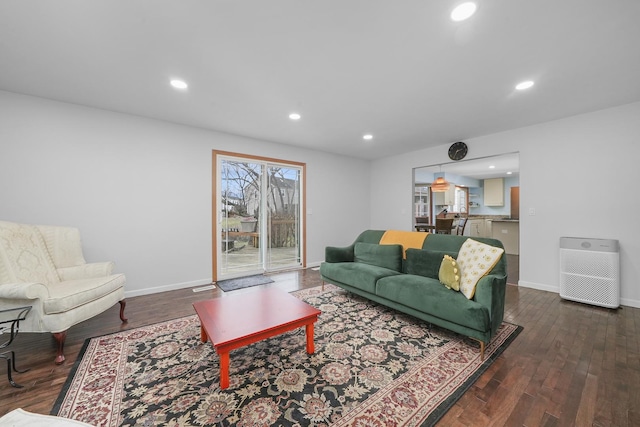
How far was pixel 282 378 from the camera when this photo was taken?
67.8 inches

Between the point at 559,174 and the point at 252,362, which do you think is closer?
the point at 252,362

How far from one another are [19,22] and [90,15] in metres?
0.59

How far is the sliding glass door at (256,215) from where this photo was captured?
4258 millimetres

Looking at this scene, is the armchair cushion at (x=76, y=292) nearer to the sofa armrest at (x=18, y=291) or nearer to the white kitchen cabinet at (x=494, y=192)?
the sofa armrest at (x=18, y=291)

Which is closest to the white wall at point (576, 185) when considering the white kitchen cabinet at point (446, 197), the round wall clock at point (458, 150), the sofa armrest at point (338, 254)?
the round wall clock at point (458, 150)

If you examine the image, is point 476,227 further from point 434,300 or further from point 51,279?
point 51,279

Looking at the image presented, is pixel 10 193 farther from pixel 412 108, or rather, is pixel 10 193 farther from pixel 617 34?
pixel 617 34

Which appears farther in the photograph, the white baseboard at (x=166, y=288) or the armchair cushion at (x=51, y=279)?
the white baseboard at (x=166, y=288)

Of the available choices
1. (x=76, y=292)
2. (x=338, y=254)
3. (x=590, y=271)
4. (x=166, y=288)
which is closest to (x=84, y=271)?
(x=76, y=292)

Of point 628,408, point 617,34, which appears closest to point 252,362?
point 628,408

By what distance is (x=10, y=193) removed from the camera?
2.76 meters

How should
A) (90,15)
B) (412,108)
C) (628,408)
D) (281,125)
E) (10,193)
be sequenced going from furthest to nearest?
1. (281,125)
2. (412,108)
3. (10,193)
4. (90,15)
5. (628,408)

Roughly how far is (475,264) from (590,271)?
2203 millimetres

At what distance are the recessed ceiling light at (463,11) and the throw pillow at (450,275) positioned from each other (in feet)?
6.67
